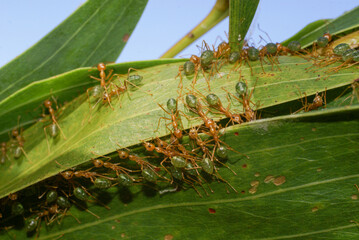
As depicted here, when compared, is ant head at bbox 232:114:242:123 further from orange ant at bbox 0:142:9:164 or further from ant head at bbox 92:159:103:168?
orange ant at bbox 0:142:9:164

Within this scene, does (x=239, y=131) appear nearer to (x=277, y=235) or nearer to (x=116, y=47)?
(x=277, y=235)

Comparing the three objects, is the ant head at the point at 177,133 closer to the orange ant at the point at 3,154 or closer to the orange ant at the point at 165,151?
the orange ant at the point at 165,151

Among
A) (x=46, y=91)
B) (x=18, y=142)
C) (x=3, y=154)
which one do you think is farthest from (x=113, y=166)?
(x=3, y=154)

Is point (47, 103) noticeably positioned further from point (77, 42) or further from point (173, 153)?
point (173, 153)

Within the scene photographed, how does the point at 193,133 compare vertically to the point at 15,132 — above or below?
below

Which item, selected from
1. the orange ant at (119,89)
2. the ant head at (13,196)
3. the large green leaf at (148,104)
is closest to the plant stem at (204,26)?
the large green leaf at (148,104)

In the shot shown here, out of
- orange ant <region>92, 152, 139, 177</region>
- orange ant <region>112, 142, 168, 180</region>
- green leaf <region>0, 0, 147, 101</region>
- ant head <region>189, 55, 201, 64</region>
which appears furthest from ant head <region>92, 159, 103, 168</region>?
green leaf <region>0, 0, 147, 101</region>

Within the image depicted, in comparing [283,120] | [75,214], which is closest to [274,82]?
[283,120]
